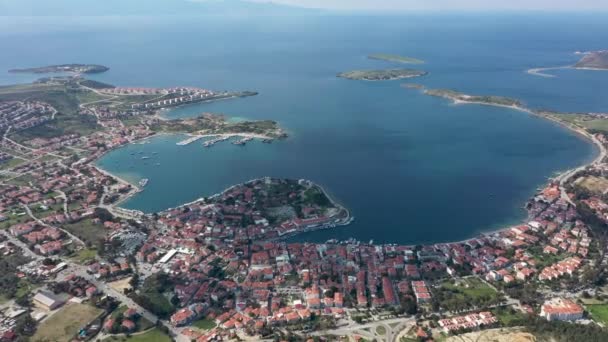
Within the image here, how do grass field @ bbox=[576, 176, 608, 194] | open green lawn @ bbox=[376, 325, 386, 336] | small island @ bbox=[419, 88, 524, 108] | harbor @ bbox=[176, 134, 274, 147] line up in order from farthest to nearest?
small island @ bbox=[419, 88, 524, 108] → harbor @ bbox=[176, 134, 274, 147] → grass field @ bbox=[576, 176, 608, 194] → open green lawn @ bbox=[376, 325, 386, 336]

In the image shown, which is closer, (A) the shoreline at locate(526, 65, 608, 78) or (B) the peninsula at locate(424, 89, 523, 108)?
(B) the peninsula at locate(424, 89, 523, 108)

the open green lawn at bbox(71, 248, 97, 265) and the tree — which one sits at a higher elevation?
the open green lawn at bbox(71, 248, 97, 265)

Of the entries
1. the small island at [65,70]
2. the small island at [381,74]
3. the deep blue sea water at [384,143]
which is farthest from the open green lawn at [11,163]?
the small island at [381,74]

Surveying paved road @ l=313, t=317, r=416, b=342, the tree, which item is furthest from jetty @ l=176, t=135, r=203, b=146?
paved road @ l=313, t=317, r=416, b=342

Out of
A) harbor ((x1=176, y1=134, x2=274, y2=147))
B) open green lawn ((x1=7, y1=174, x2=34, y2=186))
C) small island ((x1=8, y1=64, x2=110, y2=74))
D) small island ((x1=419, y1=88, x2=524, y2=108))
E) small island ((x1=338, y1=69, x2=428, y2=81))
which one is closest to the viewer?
open green lawn ((x1=7, y1=174, x2=34, y2=186))

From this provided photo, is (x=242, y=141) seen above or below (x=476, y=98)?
below

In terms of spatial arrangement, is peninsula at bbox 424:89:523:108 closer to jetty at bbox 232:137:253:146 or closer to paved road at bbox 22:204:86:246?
jetty at bbox 232:137:253:146

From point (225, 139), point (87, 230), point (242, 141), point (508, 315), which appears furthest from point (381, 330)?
point (225, 139)

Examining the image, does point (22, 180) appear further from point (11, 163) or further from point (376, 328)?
point (376, 328)
